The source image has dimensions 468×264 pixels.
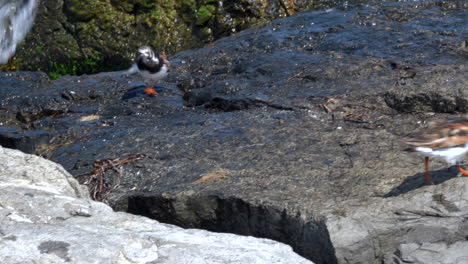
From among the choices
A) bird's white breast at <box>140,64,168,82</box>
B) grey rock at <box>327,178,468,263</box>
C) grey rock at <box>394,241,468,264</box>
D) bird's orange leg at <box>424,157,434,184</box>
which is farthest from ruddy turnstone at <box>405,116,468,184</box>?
bird's white breast at <box>140,64,168,82</box>

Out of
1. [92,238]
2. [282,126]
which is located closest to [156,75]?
[282,126]

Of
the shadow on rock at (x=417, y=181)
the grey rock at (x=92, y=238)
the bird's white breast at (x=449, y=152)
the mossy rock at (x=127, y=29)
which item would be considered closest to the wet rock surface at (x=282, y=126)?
the shadow on rock at (x=417, y=181)

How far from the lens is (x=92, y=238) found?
13.1 feet

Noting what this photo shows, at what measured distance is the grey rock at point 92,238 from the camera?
385cm

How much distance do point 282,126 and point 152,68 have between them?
2611 mm

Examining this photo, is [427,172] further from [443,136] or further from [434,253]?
[434,253]

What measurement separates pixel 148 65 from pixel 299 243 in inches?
174

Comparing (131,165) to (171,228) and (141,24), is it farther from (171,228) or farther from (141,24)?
(141,24)

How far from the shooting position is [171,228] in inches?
175

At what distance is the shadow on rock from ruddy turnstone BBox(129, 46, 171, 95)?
150 inches

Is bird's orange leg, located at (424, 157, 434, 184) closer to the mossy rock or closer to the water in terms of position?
the mossy rock

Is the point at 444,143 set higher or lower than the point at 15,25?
higher

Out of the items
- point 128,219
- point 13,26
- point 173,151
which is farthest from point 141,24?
point 128,219

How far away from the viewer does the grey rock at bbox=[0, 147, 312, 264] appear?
A: 3852mm
